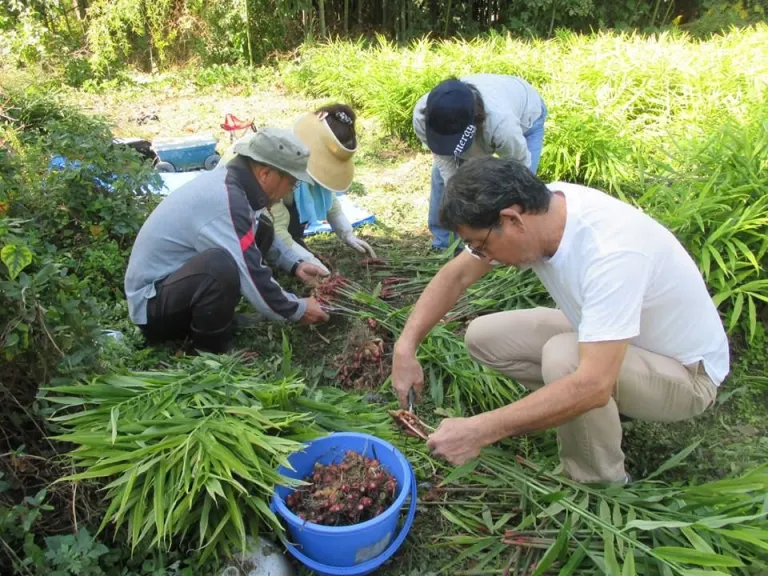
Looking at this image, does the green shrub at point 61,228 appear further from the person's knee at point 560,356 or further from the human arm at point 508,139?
the human arm at point 508,139

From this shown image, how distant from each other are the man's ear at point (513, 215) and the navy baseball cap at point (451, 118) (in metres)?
1.50

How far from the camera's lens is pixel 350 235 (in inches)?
146

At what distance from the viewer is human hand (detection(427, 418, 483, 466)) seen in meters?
1.75

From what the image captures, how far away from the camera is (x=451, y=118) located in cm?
310

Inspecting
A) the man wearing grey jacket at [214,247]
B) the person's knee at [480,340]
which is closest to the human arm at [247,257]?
the man wearing grey jacket at [214,247]

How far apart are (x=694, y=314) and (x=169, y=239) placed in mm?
2041

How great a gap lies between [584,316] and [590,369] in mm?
147

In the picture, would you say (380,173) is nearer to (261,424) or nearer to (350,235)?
(350,235)

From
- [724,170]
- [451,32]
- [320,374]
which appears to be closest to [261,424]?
[320,374]

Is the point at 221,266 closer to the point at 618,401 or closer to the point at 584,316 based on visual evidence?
the point at 584,316

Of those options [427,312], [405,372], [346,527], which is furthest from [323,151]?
[346,527]

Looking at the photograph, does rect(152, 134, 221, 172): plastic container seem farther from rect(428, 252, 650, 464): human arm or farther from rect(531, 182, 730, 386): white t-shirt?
rect(428, 252, 650, 464): human arm

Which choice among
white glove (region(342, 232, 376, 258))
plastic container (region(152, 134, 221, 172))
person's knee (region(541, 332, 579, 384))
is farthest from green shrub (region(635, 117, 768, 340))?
plastic container (region(152, 134, 221, 172))

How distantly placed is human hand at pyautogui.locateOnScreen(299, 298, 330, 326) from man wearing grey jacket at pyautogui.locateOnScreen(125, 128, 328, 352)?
0.29ft
